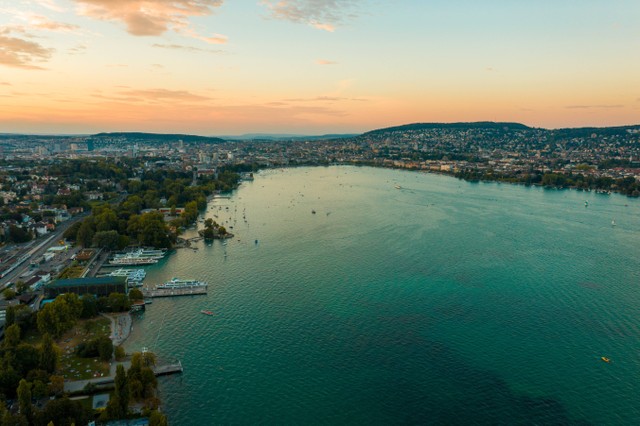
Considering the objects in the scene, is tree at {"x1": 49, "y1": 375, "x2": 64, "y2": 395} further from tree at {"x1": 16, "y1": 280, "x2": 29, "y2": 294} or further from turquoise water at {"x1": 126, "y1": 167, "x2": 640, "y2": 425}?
tree at {"x1": 16, "y1": 280, "x2": 29, "y2": 294}

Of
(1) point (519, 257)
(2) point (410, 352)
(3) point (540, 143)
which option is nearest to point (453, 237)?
(1) point (519, 257)

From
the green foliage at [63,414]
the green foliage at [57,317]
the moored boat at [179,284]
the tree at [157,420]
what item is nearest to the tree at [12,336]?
the green foliage at [57,317]

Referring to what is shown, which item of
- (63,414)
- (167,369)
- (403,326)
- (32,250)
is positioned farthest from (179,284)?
(32,250)

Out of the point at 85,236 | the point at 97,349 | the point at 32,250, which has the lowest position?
the point at 97,349

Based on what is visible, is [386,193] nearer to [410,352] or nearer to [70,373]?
[410,352]

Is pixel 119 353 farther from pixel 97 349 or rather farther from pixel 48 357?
pixel 48 357

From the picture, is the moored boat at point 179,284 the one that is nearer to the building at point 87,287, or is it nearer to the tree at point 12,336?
the building at point 87,287
